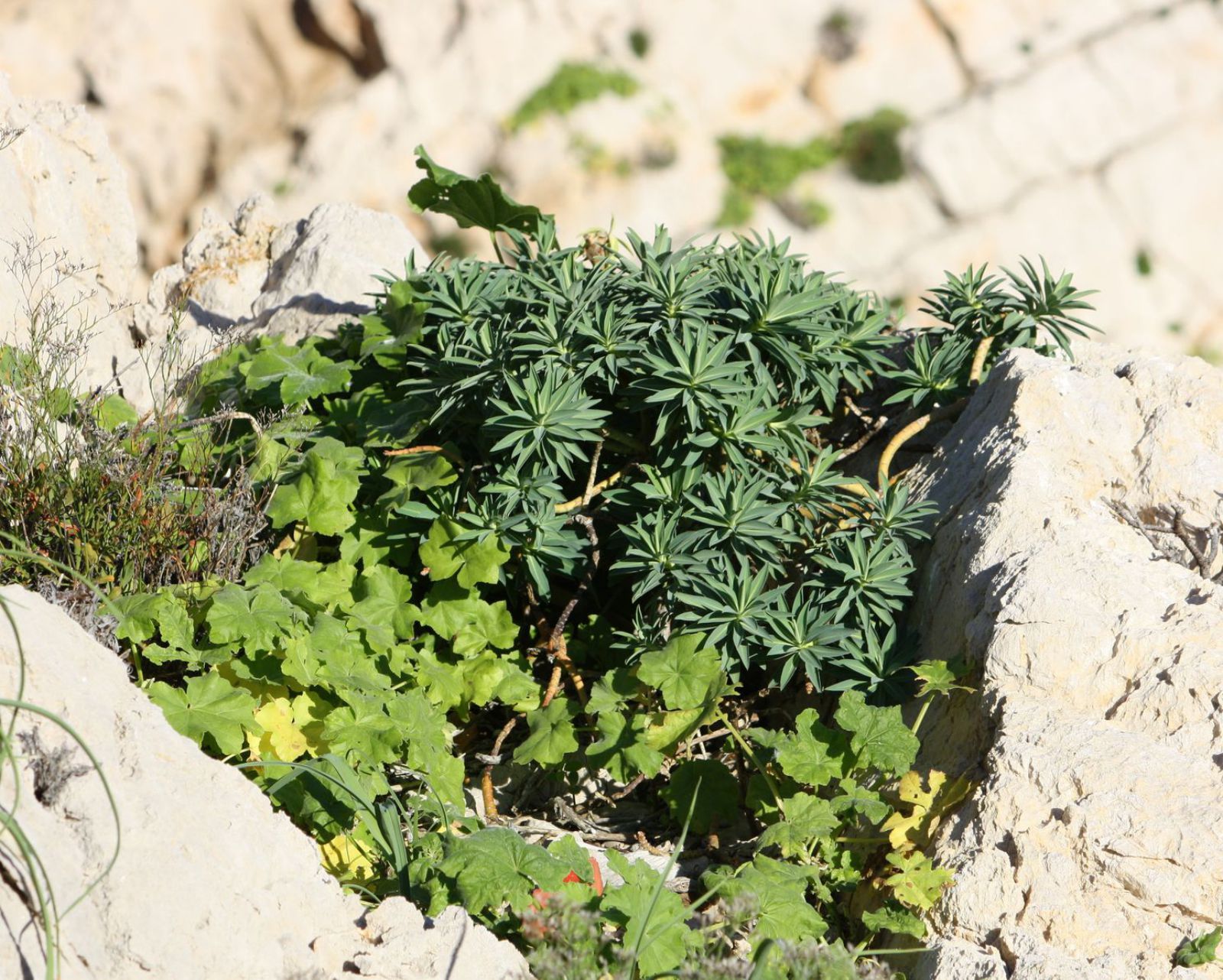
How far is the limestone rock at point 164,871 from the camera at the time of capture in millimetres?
2145

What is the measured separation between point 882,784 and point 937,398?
143cm

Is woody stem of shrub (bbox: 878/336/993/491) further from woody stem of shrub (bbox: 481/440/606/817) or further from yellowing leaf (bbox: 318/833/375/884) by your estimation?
yellowing leaf (bbox: 318/833/375/884)

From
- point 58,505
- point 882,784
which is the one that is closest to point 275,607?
point 58,505

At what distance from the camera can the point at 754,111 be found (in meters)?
16.7

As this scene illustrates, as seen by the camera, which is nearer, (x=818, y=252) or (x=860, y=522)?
(x=860, y=522)

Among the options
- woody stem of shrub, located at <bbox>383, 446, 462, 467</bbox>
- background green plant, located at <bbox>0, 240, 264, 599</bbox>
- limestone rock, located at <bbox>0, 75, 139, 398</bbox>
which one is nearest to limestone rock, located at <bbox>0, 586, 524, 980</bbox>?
background green plant, located at <bbox>0, 240, 264, 599</bbox>

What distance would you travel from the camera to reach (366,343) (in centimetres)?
410

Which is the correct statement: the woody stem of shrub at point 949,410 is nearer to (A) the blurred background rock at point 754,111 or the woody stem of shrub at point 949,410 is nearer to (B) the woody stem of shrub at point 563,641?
(B) the woody stem of shrub at point 563,641

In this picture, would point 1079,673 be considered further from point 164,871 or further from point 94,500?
point 94,500

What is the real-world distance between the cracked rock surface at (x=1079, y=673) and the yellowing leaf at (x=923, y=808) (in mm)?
52

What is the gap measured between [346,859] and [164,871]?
672mm

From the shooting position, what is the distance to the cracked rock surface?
248 cm

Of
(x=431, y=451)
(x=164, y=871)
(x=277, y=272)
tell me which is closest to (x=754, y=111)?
(x=277, y=272)

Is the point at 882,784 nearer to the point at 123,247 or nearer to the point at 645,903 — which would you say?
the point at 645,903
